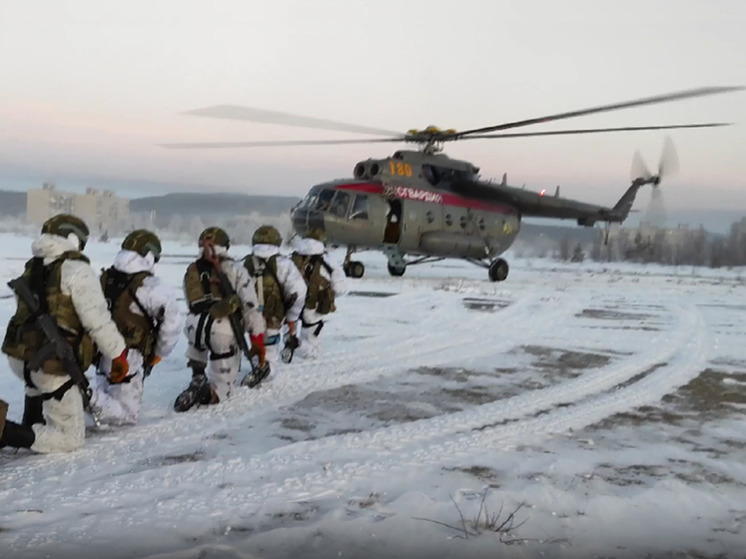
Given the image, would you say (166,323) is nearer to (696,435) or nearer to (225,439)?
(225,439)

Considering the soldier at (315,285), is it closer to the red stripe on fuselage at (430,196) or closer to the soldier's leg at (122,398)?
the soldier's leg at (122,398)

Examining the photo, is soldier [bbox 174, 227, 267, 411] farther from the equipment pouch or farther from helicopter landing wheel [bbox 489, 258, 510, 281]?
helicopter landing wheel [bbox 489, 258, 510, 281]

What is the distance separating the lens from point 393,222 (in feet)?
59.2

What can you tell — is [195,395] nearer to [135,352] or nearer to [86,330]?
[135,352]

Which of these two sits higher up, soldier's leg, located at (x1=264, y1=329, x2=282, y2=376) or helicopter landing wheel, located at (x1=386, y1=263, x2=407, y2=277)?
helicopter landing wheel, located at (x1=386, y1=263, x2=407, y2=277)

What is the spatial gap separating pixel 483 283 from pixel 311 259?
1267cm

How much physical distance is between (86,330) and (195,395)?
1464mm

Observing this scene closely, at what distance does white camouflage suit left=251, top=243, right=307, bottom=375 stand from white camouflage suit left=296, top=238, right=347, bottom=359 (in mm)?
865

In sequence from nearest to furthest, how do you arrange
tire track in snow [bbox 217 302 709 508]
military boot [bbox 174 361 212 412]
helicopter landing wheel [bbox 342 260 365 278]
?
tire track in snow [bbox 217 302 709 508], military boot [bbox 174 361 212 412], helicopter landing wheel [bbox 342 260 365 278]

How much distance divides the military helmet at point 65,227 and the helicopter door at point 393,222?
13379 millimetres

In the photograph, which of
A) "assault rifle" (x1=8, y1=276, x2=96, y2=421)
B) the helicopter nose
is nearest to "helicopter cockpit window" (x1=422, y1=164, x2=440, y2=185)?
the helicopter nose

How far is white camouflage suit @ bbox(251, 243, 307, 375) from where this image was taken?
711cm

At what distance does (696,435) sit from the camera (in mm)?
5332

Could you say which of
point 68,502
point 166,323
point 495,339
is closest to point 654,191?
point 495,339
